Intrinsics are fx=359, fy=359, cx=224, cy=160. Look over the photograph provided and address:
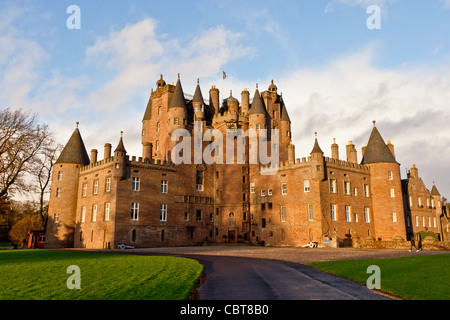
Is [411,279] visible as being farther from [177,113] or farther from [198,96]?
[198,96]

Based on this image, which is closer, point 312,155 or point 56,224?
point 312,155

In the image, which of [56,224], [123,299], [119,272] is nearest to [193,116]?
[56,224]

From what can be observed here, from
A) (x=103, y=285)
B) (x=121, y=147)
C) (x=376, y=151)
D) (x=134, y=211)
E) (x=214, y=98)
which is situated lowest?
(x=103, y=285)

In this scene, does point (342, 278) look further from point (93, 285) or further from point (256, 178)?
point (256, 178)

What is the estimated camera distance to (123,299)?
1002 centimetres

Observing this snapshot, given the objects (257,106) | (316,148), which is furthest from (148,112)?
(316,148)

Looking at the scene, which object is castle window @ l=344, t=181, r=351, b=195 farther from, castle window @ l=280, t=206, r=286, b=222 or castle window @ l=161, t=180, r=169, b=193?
castle window @ l=161, t=180, r=169, b=193

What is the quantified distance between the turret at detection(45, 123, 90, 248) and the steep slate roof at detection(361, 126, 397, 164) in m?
44.2

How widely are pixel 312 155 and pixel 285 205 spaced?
8.20 m

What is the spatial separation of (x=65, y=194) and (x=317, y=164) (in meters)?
37.5

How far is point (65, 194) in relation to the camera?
54.4m

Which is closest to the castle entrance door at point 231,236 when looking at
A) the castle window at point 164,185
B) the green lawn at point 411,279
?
the castle window at point 164,185

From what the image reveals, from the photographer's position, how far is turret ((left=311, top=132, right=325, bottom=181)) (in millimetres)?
48312

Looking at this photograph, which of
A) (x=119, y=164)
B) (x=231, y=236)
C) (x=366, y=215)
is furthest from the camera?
(x=231, y=236)
